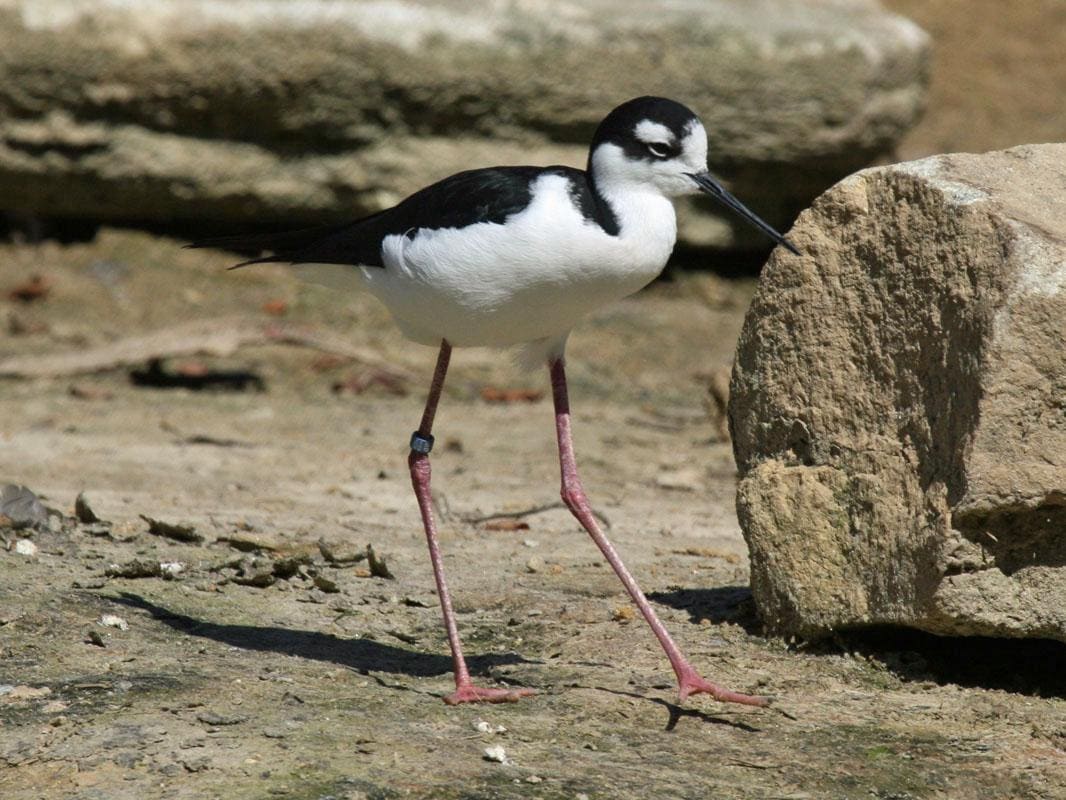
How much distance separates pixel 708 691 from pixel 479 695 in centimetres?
55

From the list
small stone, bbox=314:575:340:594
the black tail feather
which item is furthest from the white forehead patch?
small stone, bbox=314:575:340:594

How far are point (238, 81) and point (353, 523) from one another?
133 inches

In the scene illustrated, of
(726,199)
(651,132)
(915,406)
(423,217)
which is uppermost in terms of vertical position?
(651,132)

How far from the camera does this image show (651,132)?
3824 millimetres

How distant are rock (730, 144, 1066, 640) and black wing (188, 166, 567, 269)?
0.69m

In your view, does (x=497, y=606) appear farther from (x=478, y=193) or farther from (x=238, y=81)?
(x=238, y=81)

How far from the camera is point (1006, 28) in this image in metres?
12.2

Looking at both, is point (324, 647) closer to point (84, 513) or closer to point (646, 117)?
point (84, 513)

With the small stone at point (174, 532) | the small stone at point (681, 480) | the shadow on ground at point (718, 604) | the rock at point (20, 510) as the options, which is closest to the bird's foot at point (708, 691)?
the shadow on ground at point (718, 604)

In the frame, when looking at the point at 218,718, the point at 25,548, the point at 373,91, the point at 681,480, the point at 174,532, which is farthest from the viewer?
the point at 373,91

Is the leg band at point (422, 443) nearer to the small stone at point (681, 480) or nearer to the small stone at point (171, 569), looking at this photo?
the small stone at point (171, 569)

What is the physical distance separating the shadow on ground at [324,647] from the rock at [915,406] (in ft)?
2.70

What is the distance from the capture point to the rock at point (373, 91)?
25.4 ft

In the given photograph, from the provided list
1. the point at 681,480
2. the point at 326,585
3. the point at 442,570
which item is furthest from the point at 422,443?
the point at 681,480
